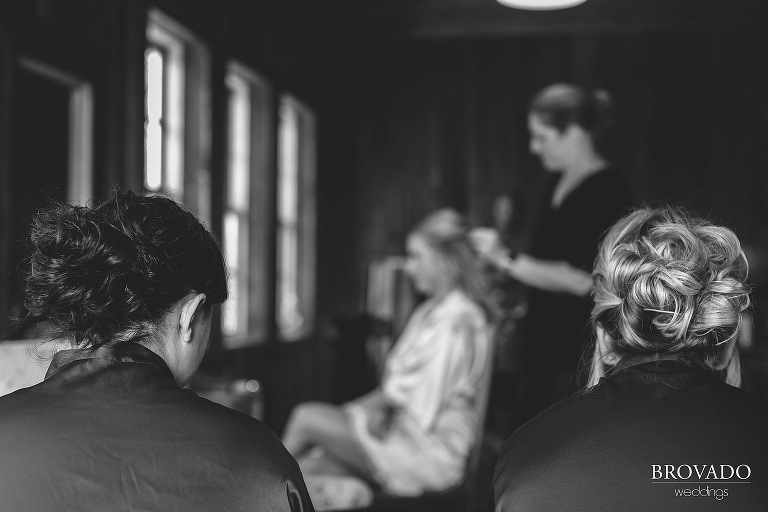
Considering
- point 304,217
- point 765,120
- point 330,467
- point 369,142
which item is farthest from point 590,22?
point 330,467

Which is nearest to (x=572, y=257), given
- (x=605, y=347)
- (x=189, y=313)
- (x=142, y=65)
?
(x=605, y=347)

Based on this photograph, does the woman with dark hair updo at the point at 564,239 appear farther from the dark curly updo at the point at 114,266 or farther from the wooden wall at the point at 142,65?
the dark curly updo at the point at 114,266

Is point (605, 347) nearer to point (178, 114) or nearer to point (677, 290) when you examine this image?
point (677, 290)

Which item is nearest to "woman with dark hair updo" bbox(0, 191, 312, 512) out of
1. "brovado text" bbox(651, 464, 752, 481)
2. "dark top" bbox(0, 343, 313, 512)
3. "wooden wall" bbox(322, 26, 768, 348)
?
"dark top" bbox(0, 343, 313, 512)

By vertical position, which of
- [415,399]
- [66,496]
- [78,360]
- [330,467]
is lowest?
[330,467]

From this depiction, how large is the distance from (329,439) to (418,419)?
285mm

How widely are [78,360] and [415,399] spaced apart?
175 cm

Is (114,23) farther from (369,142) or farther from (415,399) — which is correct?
(369,142)

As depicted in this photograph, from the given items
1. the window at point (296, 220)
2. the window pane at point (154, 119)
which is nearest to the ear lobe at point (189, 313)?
the window pane at point (154, 119)

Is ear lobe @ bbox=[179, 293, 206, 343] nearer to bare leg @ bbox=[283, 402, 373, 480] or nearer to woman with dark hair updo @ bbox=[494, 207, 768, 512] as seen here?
woman with dark hair updo @ bbox=[494, 207, 768, 512]

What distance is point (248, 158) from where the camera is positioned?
4984 mm

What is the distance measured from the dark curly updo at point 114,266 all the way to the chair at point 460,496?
149 cm

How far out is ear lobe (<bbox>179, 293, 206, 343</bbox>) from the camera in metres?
1.11

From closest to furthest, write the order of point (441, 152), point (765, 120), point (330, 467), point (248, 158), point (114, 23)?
1. point (330, 467)
2. point (114, 23)
3. point (248, 158)
4. point (765, 120)
5. point (441, 152)
